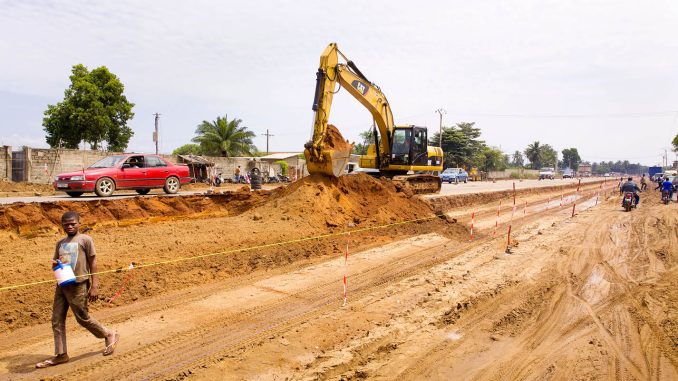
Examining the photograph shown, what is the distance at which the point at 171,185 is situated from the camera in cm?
1775

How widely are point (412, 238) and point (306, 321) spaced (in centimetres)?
731

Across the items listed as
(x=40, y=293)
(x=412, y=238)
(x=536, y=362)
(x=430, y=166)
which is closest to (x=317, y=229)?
(x=412, y=238)

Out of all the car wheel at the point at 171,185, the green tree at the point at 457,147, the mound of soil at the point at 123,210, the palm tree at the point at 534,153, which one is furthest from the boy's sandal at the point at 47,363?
the palm tree at the point at 534,153

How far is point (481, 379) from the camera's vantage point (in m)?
4.89

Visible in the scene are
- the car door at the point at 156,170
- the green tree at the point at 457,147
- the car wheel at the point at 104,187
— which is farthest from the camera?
the green tree at the point at 457,147

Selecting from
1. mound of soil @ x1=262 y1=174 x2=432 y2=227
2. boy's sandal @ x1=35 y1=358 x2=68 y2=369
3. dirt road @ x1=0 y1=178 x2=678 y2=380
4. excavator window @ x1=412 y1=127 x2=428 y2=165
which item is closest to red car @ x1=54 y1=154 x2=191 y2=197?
dirt road @ x1=0 y1=178 x2=678 y2=380

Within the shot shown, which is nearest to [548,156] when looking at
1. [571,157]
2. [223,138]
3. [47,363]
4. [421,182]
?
[571,157]

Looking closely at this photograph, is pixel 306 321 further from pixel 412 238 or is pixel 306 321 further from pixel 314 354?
pixel 412 238

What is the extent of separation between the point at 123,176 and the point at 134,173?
432 millimetres

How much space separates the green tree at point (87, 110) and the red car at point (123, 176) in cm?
1444

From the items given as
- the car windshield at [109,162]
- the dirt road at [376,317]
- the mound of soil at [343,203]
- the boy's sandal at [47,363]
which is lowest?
the dirt road at [376,317]

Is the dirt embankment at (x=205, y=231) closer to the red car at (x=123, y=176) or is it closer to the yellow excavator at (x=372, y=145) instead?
the yellow excavator at (x=372, y=145)

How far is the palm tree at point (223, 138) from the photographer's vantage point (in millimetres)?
43438

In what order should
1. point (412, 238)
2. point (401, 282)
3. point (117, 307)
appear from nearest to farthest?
point (117, 307)
point (401, 282)
point (412, 238)
